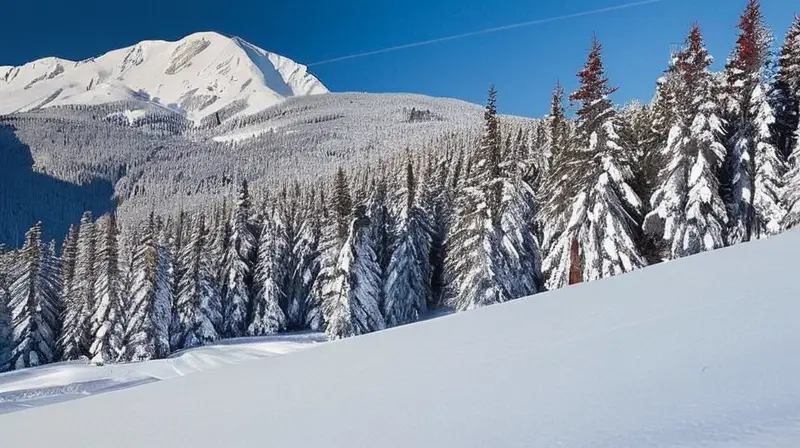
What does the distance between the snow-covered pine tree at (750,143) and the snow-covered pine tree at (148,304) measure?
3545cm

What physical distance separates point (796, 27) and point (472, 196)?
16716 millimetres

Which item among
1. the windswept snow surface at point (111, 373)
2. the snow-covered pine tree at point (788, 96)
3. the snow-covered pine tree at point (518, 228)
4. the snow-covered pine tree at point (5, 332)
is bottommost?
the windswept snow surface at point (111, 373)

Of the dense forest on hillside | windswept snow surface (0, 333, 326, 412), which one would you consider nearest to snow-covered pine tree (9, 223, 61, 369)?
the dense forest on hillside

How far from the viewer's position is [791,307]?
19.7 feet

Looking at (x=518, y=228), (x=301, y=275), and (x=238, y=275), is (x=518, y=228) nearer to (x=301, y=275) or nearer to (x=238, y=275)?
(x=238, y=275)

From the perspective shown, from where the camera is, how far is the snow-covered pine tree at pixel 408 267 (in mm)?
41688

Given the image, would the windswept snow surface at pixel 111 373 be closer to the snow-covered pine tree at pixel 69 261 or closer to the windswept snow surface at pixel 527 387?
the snow-covered pine tree at pixel 69 261

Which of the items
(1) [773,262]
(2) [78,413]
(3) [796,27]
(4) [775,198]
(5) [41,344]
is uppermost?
(3) [796,27]

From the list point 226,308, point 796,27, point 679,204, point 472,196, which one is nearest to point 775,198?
point 679,204

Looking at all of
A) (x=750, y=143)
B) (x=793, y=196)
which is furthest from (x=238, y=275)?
(x=793, y=196)

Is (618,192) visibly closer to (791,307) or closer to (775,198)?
(775,198)

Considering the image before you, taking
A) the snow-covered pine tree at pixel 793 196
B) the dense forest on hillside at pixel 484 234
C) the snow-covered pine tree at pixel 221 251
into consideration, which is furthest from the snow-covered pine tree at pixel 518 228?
the snow-covered pine tree at pixel 221 251

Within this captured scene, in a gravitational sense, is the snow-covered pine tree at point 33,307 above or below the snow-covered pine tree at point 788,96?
below

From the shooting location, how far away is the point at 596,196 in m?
22.6
